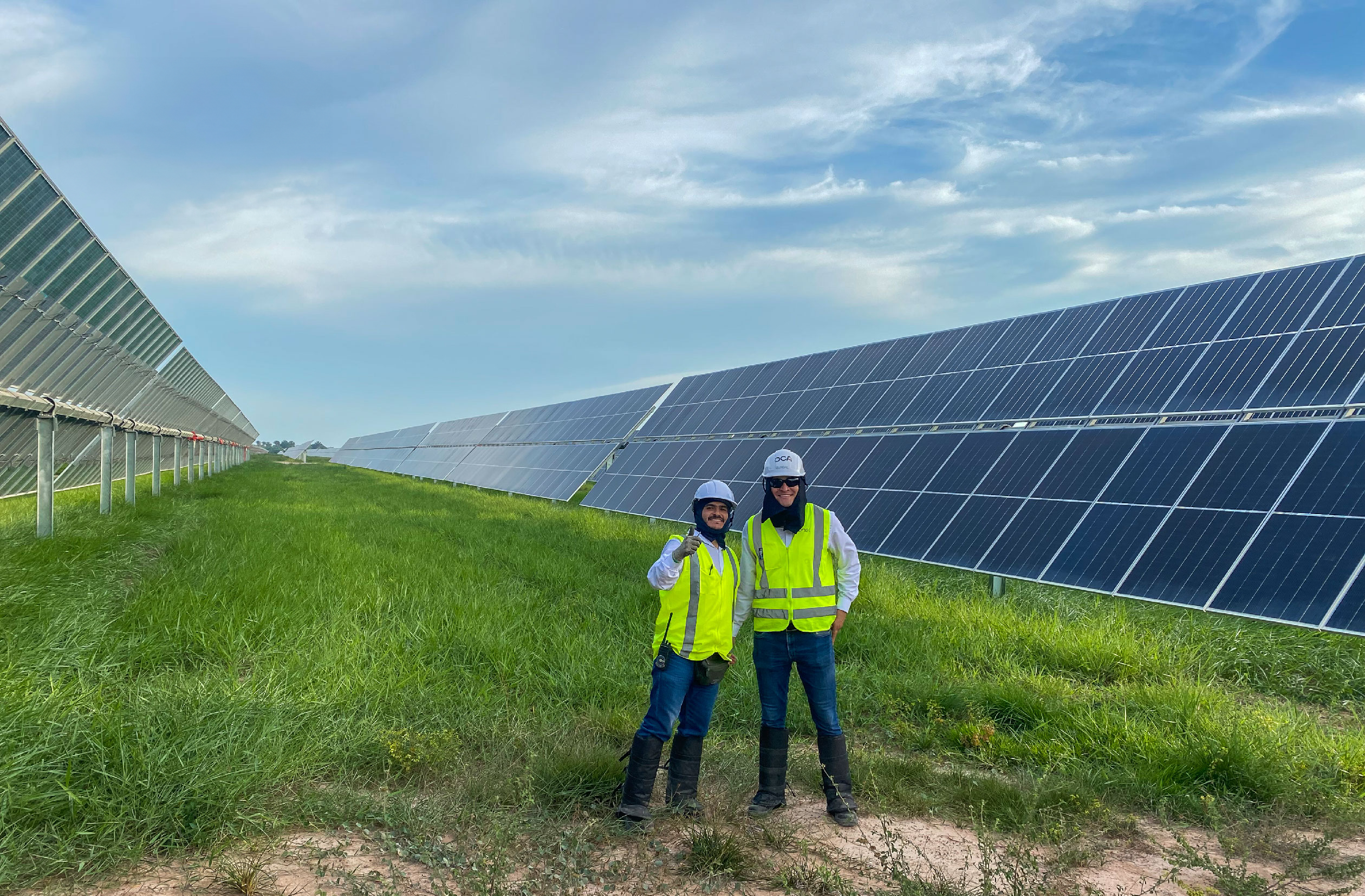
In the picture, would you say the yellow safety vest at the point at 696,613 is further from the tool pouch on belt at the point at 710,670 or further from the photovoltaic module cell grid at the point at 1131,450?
the photovoltaic module cell grid at the point at 1131,450

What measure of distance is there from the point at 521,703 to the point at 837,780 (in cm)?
235

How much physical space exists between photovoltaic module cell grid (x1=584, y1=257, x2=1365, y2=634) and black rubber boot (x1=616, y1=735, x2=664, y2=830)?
19.3 feet

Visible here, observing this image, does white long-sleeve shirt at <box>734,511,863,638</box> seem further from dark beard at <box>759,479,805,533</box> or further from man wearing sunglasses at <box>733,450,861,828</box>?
dark beard at <box>759,479,805,533</box>

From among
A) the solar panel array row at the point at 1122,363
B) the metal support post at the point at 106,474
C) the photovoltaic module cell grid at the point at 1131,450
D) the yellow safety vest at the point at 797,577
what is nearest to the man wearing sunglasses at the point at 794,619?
the yellow safety vest at the point at 797,577

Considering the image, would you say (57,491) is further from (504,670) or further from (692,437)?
(504,670)

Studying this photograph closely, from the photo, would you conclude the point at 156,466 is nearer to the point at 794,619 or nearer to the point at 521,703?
the point at 521,703

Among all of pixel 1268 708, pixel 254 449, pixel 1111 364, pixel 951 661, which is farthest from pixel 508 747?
pixel 254 449

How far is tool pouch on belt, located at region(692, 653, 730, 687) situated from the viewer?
14.2ft

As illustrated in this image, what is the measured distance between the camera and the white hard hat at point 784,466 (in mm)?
4414

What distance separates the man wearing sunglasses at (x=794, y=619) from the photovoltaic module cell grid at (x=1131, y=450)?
16.0 ft

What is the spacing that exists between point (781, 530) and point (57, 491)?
2502 cm

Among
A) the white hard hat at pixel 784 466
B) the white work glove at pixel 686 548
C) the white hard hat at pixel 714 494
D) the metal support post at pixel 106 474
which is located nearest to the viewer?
the white work glove at pixel 686 548

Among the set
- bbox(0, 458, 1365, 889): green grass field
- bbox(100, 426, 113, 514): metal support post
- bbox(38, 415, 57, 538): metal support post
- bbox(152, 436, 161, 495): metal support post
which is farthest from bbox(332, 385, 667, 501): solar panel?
bbox(0, 458, 1365, 889): green grass field

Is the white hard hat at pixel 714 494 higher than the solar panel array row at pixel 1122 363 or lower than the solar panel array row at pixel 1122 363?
lower
